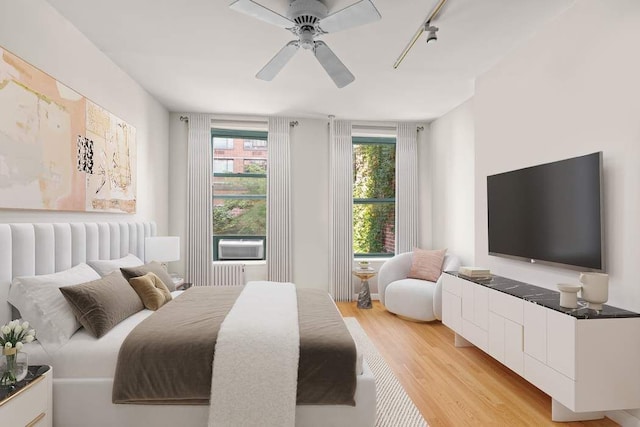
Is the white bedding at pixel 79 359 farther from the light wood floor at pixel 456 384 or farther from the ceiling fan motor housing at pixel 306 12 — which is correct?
the ceiling fan motor housing at pixel 306 12

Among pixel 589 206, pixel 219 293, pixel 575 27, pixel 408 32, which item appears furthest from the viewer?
pixel 219 293

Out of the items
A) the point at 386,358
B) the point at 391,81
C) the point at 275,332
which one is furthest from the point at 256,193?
the point at 275,332

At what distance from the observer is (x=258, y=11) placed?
223 centimetres

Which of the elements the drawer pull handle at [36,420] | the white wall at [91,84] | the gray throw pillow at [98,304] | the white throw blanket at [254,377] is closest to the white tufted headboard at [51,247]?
the white wall at [91,84]

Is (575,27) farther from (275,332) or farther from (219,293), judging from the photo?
(219,293)

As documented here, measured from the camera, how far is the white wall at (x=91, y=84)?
2.29 meters

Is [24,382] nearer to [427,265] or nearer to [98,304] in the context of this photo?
[98,304]

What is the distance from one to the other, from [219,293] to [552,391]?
8.06 feet

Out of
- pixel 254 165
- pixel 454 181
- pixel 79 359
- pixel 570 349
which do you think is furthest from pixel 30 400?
pixel 454 181

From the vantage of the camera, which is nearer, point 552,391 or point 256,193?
point 552,391

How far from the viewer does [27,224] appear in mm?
2234

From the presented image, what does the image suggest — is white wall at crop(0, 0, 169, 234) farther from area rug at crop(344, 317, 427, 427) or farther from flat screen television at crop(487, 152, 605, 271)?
flat screen television at crop(487, 152, 605, 271)

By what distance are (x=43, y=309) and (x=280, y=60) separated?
2183mm

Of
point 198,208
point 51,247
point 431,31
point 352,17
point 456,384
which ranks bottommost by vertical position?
point 456,384
